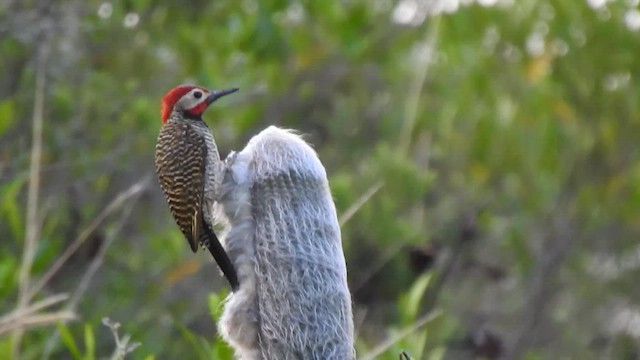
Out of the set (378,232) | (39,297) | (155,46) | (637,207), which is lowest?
(637,207)

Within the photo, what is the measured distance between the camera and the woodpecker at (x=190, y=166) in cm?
410

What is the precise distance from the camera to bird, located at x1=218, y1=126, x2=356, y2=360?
332cm

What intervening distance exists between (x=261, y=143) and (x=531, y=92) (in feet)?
19.3

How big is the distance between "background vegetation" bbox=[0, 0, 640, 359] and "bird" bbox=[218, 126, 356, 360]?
428cm

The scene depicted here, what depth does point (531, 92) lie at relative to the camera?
9.35m

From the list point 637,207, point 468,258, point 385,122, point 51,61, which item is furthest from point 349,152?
point 51,61

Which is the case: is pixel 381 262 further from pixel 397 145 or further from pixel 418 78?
pixel 397 145

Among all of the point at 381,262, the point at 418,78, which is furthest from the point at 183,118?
the point at 418,78

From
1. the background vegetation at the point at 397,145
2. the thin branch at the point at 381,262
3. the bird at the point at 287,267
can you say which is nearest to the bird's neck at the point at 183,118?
the bird at the point at 287,267

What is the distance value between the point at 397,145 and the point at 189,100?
183 inches

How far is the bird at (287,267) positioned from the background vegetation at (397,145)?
14.0ft

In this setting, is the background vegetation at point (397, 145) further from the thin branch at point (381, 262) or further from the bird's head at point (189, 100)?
the bird's head at point (189, 100)

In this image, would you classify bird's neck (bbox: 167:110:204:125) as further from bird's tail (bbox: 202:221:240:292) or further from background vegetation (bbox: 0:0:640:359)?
background vegetation (bbox: 0:0:640:359)

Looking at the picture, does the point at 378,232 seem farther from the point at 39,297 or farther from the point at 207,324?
the point at 39,297
